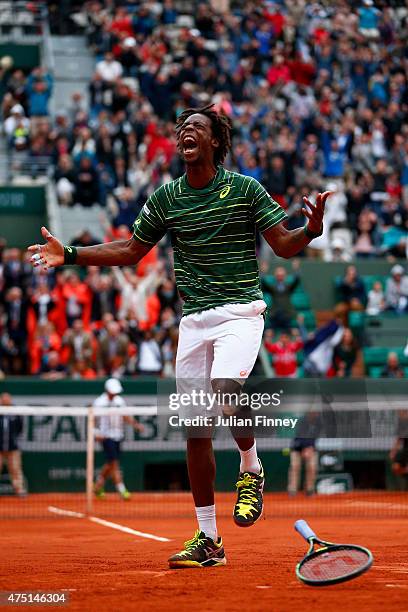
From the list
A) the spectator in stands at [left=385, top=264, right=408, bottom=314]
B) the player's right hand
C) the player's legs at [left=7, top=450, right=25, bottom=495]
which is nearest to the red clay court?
the player's legs at [left=7, top=450, right=25, bottom=495]

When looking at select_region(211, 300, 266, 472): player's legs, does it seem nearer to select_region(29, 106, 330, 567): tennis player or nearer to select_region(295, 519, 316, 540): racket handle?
select_region(29, 106, 330, 567): tennis player

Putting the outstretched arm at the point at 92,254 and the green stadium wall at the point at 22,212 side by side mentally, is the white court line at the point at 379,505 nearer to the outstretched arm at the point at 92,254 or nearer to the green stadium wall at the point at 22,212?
the outstretched arm at the point at 92,254

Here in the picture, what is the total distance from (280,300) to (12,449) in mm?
6095

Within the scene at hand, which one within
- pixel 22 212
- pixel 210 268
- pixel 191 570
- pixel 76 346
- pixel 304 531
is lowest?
pixel 191 570

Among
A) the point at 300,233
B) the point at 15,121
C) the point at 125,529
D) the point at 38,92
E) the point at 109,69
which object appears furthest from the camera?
the point at 109,69

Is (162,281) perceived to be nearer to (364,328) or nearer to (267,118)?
(364,328)

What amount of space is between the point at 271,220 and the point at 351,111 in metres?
19.8

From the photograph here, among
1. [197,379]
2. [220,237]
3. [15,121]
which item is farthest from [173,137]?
[197,379]

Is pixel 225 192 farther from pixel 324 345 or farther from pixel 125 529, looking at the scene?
pixel 324 345

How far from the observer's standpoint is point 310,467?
18.1 meters

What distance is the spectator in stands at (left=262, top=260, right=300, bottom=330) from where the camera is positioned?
21391mm

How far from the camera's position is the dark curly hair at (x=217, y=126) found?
8.10 m

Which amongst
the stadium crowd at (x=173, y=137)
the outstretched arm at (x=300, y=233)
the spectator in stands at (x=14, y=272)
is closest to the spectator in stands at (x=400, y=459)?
the stadium crowd at (x=173, y=137)

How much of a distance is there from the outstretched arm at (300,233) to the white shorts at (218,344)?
1.42ft
